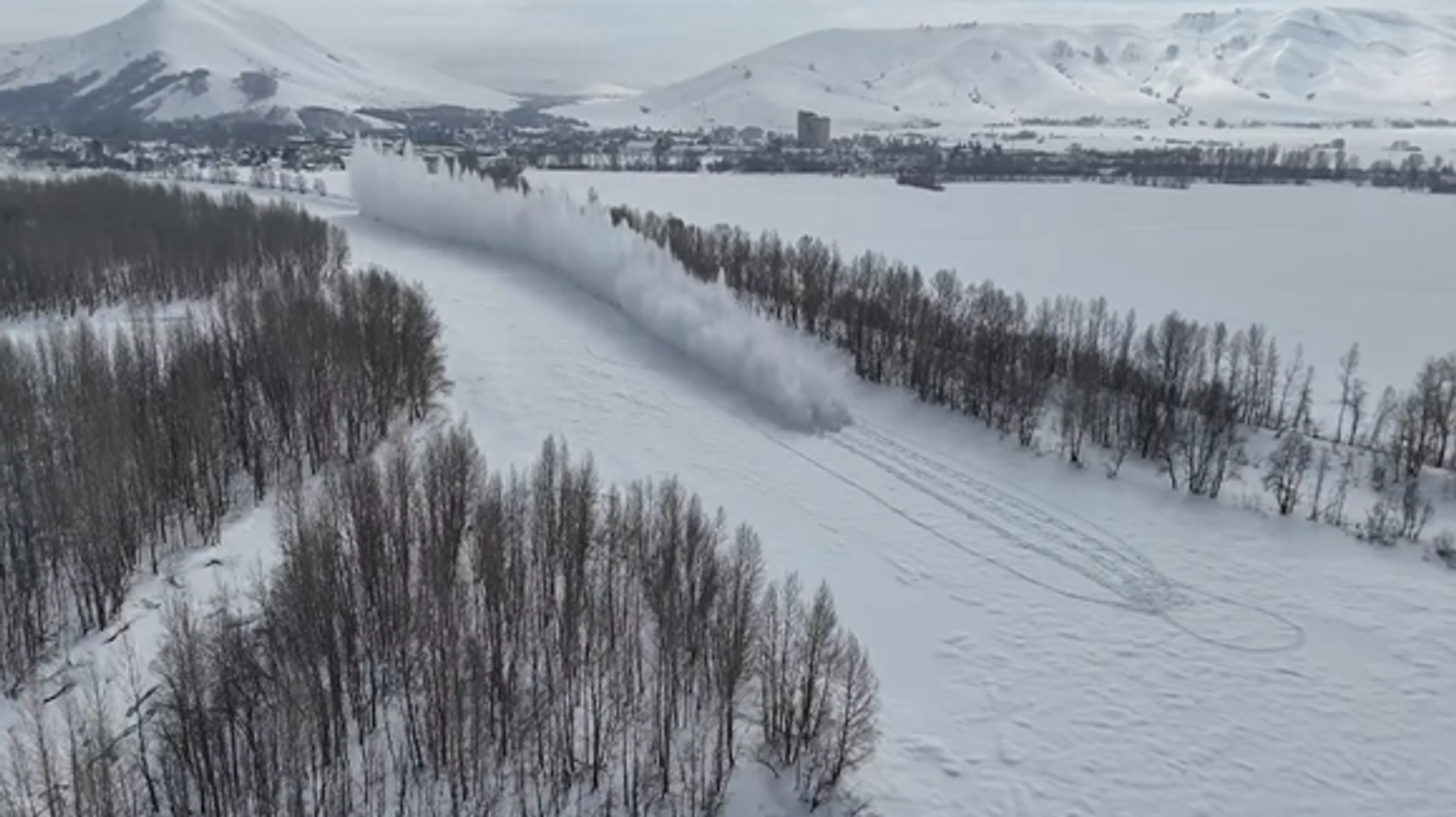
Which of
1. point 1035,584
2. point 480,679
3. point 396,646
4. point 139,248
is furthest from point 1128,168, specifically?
point 480,679

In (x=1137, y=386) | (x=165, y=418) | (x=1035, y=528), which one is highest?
(x=165, y=418)

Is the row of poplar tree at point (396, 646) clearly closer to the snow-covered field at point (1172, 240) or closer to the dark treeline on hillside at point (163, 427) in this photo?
the dark treeline on hillside at point (163, 427)

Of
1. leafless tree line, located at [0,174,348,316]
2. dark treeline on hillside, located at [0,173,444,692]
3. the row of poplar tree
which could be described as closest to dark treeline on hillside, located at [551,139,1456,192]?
leafless tree line, located at [0,174,348,316]

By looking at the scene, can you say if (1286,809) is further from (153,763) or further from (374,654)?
(153,763)

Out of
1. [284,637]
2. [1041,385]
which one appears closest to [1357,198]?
[1041,385]

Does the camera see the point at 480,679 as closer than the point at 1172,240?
Yes

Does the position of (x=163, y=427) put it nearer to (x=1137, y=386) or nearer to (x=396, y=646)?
(x=396, y=646)

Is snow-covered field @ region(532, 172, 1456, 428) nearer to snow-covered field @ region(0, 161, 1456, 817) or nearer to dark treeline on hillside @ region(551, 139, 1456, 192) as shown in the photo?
snow-covered field @ region(0, 161, 1456, 817)
